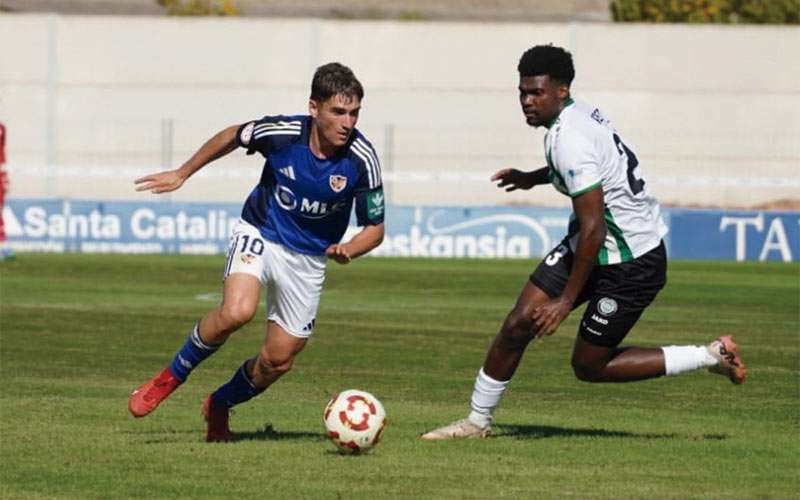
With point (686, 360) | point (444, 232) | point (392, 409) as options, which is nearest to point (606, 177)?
point (686, 360)

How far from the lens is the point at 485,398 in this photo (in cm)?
1086

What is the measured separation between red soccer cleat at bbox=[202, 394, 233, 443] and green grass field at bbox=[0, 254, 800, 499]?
0.10m

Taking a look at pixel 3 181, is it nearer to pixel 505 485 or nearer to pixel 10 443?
pixel 10 443

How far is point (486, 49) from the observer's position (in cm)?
4578

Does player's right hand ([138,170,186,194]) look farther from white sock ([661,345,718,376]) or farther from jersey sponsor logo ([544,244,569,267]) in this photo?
white sock ([661,345,718,376])

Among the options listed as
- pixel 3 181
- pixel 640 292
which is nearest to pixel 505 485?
pixel 640 292

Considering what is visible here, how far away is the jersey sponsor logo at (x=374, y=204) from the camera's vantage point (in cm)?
1050

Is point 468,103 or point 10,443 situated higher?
point 10,443

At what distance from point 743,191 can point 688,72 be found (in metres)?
4.44

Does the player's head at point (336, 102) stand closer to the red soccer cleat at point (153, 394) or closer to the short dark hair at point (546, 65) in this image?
the short dark hair at point (546, 65)

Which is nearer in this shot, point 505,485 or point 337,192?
point 505,485

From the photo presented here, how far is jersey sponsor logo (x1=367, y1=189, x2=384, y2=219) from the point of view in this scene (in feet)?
34.4

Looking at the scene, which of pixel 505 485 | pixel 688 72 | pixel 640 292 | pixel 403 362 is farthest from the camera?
pixel 688 72

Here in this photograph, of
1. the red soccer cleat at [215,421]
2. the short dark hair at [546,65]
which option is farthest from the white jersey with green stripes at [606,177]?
the red soccer cleat at [215,421]
